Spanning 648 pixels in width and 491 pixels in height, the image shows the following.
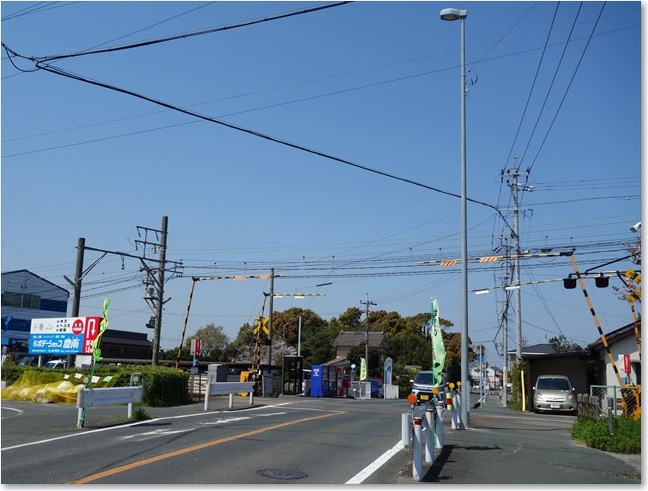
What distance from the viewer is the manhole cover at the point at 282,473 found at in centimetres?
936

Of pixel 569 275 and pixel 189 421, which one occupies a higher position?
pixel 569 275

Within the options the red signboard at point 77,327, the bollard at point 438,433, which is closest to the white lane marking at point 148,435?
the bollard at point 438,433

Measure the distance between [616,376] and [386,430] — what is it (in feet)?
58.0

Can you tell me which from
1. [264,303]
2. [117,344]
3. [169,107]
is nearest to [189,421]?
[169,107]

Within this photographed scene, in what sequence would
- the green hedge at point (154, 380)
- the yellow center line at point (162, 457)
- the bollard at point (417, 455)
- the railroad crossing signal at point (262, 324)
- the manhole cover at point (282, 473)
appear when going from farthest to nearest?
the railroad crossing signal at point (262, 324) < the green hedge at point (154, 380) < the manhole cover at point (282, 473) < the bollard at point (417, 455) < the yellow center line at point (162, 457)

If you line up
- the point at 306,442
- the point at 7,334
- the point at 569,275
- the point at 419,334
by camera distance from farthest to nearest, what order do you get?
the point at 419,334
the point at 7,334
the point at 569,275
the point at 306,442

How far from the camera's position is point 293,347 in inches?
3282

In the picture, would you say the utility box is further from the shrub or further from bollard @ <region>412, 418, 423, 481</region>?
bollard @ <region>412, 418, 423, 481</region>

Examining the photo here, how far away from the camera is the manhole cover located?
368 inches

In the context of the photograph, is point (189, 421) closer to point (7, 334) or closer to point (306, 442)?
point (306, 442)

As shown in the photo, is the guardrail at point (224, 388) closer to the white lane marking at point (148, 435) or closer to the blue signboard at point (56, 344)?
the white lane marking at point (148, 435)

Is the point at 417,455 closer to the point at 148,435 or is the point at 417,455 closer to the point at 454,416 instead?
the point at 148,435

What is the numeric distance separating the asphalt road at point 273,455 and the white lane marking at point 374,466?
16 millimetres

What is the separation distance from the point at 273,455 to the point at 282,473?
1.62 metres
